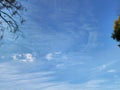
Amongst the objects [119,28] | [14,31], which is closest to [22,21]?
[14,31]

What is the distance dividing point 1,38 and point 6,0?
206 cm

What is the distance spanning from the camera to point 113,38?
101ft

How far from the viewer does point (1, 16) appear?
14.5 meters

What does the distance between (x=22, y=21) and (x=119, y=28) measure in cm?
1680

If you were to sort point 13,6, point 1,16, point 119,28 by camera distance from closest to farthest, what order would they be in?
point 1,16 → point 13,6 → point 119,28

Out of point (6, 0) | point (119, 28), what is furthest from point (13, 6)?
point (119, 28)

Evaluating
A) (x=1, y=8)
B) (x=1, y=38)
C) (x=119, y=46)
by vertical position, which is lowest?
(x=1, y=38)

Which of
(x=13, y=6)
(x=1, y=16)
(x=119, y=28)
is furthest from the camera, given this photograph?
(x=119, y=28)

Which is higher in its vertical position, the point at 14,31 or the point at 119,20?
the point at 119,20

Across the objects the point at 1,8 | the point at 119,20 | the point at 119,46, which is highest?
the point at 119,20

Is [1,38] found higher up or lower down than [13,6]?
lower down

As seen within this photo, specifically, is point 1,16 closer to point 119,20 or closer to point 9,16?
point 9,16

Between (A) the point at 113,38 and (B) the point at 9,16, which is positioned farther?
(A) the point at 113,38

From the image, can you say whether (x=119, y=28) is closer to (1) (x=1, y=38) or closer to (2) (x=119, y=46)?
(2) (x=119, y=46)
